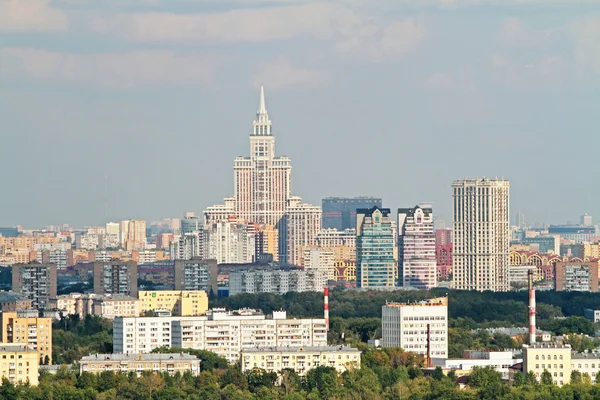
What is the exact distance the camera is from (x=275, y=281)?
119 meters

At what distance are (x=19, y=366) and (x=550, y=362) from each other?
14211 mm

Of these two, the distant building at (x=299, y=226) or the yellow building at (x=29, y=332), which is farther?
the distant building at (x=299, y=226)

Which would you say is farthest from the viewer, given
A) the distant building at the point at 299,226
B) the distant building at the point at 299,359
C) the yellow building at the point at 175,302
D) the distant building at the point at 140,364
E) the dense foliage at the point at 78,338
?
the distant building at the point at 299,226

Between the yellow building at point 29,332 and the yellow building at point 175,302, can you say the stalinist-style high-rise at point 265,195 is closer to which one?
the yellow building at point 175,302

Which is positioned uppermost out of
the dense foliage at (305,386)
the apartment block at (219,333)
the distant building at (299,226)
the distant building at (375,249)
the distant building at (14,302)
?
the distant building at (299,226)

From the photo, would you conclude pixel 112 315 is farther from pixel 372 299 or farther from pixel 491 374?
pixel 491 374

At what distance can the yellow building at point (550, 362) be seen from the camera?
63.0 meters

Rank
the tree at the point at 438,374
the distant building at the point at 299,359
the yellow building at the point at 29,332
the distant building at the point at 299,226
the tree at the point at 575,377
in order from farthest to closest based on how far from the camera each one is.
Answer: the distant building at the point at 299,226
the yellow building at the point at 29,332
the distant building at the point at 299,359
the tree at the point at 438,374
the tree at the point at 575,377

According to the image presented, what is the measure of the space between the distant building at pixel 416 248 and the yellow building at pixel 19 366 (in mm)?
62660

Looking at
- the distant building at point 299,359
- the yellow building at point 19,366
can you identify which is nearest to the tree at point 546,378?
the distant building at point 299,359

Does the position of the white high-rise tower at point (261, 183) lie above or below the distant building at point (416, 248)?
above

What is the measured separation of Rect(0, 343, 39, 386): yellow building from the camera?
63625 millimetres

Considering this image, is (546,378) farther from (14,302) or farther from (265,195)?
(265,195)

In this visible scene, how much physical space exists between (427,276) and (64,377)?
67.1m
